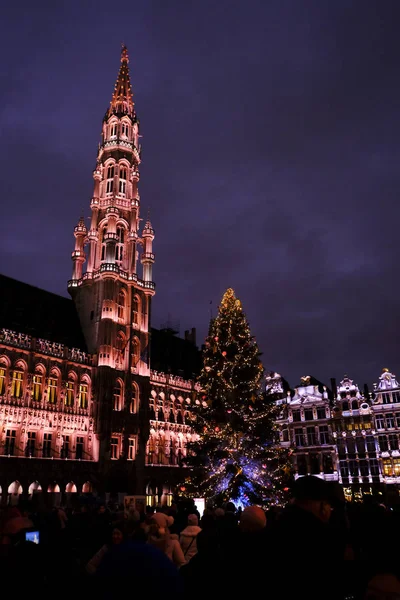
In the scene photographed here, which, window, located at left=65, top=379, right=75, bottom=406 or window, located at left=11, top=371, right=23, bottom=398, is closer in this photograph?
window, located at left=11, top=371, right=23, bottom=398

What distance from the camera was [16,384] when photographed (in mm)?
35594

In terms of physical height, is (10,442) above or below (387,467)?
above

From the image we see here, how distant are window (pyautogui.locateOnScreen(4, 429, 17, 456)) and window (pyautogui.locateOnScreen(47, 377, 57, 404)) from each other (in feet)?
12.1

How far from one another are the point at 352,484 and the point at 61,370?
31.0 m

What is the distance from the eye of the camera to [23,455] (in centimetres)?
3434

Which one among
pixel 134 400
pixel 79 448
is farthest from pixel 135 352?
pixel 79 448

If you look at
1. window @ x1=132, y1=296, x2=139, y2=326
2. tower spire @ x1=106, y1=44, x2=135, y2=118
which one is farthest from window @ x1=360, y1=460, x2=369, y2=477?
tower spire @ x1=106, y1=44, x2=135, y2=118

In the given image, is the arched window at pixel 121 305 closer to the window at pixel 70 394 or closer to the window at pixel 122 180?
the window at pixel 70 394

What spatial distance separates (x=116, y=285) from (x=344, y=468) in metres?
29.8

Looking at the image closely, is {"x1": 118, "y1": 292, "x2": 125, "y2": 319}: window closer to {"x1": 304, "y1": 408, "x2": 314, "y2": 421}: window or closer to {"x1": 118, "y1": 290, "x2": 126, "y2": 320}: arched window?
{"x1": 118, "y1": 290, "x2": 126, "y2": 320}: arched window

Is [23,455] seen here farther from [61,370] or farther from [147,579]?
[147,579]

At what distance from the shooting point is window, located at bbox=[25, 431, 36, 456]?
34.9m

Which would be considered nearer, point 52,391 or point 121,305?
point 52,391

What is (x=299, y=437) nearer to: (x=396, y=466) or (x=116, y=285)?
(x=396, y=466)
